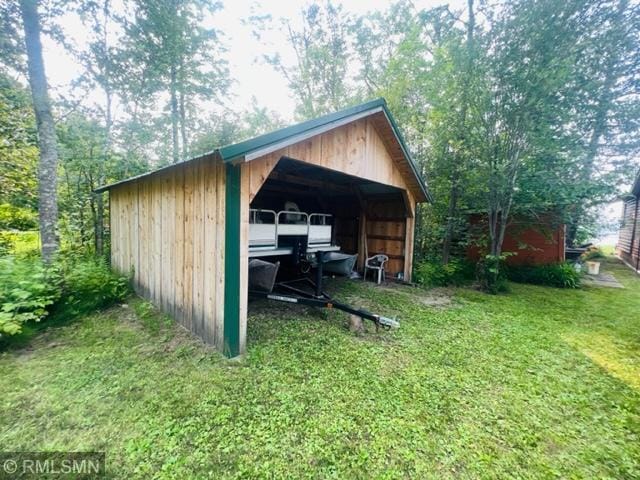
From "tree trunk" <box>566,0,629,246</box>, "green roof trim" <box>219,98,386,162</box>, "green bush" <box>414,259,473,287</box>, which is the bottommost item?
"green bush" <box>414,259,473,287</box>

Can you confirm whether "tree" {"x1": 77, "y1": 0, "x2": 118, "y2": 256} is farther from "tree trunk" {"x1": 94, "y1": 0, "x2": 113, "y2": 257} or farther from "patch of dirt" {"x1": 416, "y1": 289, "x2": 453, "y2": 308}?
"patch of dirt" {"x1": 416, "y1": 289, "x2": 453, "y2": 308}

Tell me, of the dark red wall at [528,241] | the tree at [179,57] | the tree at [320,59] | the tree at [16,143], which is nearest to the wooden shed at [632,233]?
the dark red wall at [528,241]

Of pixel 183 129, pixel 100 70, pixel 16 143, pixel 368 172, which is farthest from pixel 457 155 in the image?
pixel 100 70

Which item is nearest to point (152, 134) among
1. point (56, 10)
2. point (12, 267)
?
point (56, 10)

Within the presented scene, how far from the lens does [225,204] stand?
281cm

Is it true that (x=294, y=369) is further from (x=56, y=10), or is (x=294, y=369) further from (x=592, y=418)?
(x=56, y=10)

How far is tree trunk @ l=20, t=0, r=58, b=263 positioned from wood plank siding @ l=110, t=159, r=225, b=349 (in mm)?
1118

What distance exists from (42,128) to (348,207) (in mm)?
6909

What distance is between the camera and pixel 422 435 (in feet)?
6.49

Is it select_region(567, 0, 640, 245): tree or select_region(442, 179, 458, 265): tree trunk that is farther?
select_region(442, 179, 458, 265): tree trunk

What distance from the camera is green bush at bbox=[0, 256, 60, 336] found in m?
3.03

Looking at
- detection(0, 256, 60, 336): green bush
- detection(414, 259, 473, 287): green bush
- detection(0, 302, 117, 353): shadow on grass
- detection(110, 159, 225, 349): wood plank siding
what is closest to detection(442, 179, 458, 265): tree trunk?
detection(414, 259, 473, 287): green bush

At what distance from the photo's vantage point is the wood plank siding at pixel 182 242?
2998mm

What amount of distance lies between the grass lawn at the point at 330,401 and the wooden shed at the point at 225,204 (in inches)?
21.9
